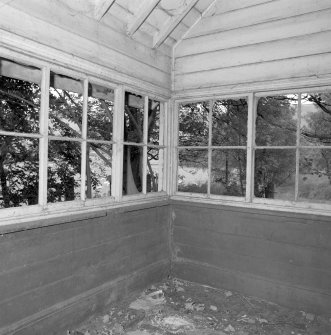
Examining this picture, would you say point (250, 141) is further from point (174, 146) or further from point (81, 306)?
point (81, 306)

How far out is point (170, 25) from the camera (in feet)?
11.0

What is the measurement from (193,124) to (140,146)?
3.78 meters

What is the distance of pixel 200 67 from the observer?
11.9 ft

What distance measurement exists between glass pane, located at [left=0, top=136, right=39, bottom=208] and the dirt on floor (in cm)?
245

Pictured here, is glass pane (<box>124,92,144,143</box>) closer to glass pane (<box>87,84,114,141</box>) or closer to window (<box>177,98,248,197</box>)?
glass pane (<box>87,84,114,141</box>)

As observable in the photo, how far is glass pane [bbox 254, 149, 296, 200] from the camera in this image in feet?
25.8

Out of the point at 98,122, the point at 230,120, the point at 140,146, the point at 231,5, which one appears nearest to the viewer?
the point at 231,5

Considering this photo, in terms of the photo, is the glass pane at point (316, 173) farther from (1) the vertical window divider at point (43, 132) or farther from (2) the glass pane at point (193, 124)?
(1) the vertical window divider at point (43, 132)

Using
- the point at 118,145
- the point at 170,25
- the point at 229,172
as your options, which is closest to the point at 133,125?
the point at 118,145

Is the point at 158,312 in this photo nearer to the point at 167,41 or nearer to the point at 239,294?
the point at 239,294

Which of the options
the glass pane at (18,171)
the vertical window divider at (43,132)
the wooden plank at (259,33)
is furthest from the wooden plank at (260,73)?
the glass pane at (18,171)

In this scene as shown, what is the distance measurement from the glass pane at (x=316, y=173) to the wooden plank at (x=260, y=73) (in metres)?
5.63

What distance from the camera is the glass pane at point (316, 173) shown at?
8008 mm

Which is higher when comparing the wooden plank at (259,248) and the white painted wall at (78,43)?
the white painted wall at (78,43)
